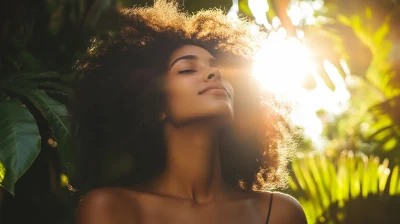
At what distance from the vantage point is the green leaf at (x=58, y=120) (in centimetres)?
202

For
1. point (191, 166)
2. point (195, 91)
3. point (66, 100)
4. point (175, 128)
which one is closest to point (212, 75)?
point (195, 91)

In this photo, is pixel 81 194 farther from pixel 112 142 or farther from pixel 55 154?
pixel 55 154

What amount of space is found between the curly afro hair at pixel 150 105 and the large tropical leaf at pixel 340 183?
1513 mm

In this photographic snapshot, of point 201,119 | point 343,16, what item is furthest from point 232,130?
point 343,16

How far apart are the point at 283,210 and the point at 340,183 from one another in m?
2.02

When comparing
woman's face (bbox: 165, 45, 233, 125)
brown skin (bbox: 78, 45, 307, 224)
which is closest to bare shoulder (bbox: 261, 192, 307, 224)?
brown skin (bbox: 78, 45, 307, 224)

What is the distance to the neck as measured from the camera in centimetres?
204

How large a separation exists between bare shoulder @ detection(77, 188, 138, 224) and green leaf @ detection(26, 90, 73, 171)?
0.22 metres

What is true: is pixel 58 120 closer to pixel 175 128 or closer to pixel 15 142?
pixel 15 142

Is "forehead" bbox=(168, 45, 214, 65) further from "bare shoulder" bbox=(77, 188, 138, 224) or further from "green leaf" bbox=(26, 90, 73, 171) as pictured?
"bare shoulder" bbox=(77, 188, 138, 224)

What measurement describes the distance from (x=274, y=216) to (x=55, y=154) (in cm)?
117

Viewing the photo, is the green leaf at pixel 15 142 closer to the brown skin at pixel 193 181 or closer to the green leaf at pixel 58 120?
the green leaf at pixel 58 120

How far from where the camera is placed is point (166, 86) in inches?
83.9

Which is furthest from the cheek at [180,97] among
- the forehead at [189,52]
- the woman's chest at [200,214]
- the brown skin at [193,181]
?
the woman's chest at [200,214]
